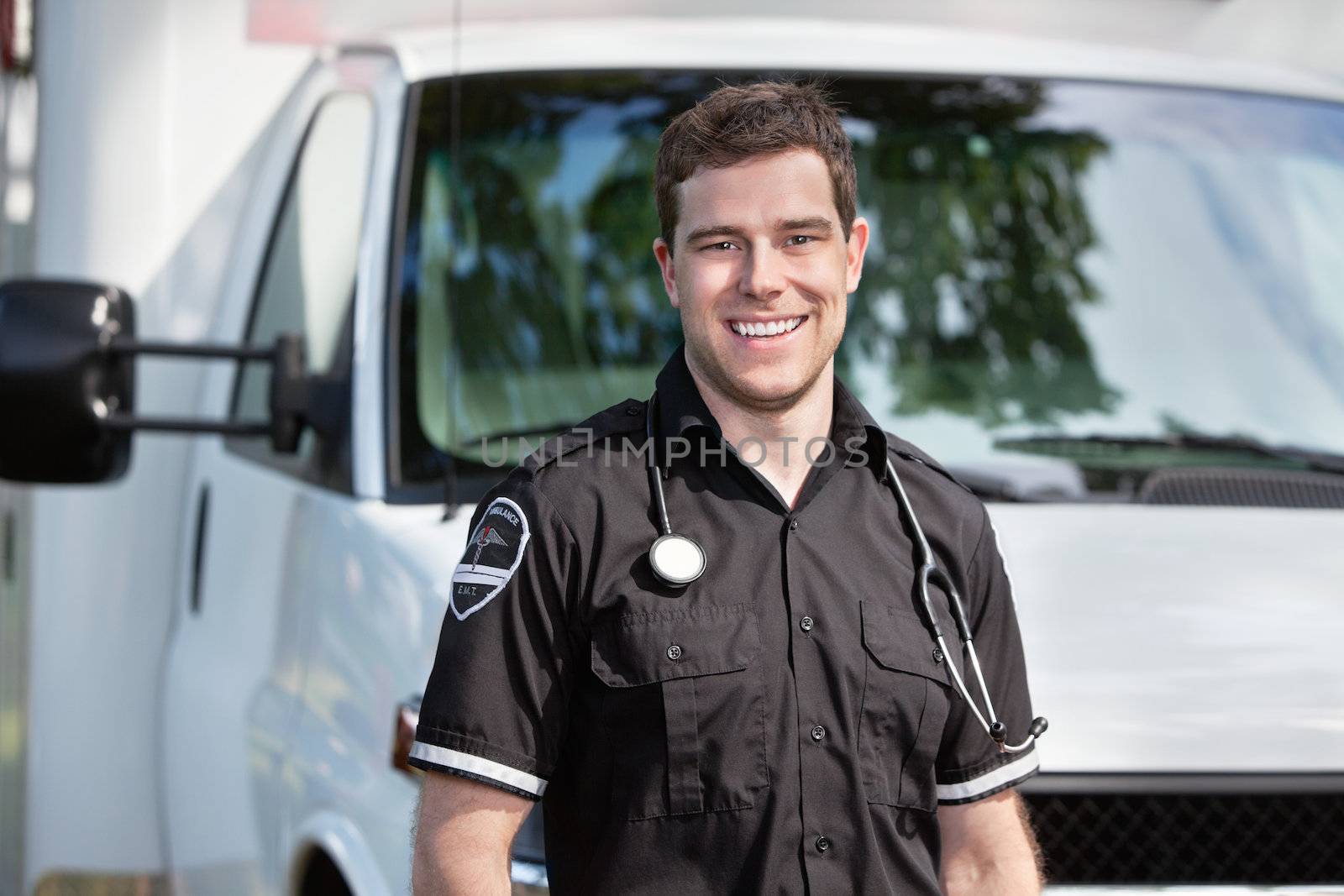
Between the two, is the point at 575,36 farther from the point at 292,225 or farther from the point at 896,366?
the point at 896,366

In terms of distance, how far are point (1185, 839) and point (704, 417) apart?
3.16ft

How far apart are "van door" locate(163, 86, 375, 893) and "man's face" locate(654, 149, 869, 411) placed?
4.30 ft

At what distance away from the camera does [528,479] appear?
212 centimetres

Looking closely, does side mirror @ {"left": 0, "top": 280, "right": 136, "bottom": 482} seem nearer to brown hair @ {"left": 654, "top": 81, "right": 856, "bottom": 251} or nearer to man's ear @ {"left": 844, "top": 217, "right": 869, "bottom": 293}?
brown hair @ {"left": 654, "top": 81, "right": 856, "bottom": 251}

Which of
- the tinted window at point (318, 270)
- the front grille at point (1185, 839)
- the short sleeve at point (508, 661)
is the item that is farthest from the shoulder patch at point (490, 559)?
the tinted window at point (318, 270)

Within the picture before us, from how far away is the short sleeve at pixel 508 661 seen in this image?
2.04 metres

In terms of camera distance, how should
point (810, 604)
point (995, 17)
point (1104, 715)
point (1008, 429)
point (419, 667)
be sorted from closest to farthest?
point (810, 604)
point (1104, 715)
point (419, 667)
point (1008, 429)
point (995, 17)

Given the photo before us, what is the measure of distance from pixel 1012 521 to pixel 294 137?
1963 millimetres

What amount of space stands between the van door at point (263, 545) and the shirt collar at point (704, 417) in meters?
1.20

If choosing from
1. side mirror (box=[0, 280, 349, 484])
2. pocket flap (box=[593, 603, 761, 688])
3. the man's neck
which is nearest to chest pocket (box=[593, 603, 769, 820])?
pocket flap (box=[593, 603, 761, 688])

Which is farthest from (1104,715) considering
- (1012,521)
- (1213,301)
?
(1213,301)

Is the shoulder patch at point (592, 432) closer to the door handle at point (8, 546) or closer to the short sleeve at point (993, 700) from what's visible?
the short sleeve at point (993, 700)

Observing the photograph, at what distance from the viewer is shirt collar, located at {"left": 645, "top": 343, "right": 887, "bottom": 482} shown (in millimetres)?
2215

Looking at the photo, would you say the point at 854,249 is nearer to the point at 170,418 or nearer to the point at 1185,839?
the point at 1185,839
